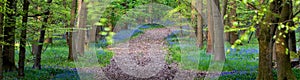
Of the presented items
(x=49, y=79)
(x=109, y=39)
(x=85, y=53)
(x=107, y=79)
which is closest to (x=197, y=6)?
(x=85, y=53)

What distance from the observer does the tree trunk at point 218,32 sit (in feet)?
57.1

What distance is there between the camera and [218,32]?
18.1 meters

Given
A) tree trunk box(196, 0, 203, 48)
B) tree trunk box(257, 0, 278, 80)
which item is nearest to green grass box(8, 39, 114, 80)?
tree trunk box(196, 0, 203, 48)

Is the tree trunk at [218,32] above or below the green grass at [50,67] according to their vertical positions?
above

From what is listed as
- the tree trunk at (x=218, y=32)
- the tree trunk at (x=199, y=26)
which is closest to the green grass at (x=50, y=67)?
the tree trunk at (x=218, y=32)

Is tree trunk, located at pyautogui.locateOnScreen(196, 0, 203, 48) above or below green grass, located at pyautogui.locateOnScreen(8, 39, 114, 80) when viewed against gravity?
above

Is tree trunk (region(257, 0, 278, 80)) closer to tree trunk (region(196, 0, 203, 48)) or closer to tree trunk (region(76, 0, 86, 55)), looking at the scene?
tree trunk (region(76, 0, 86, 55))

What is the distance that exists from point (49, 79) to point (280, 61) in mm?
8334

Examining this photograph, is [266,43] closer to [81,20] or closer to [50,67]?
[50,67]

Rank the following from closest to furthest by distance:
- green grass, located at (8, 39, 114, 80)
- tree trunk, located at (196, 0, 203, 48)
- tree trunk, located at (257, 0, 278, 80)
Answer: tree trunk, located at (257, 0, 278, 80), green grass, located at (8, 39, 114, 80), tree trunk, located at (196, 0, 203, 48)

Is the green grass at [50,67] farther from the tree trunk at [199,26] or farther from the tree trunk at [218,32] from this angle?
the tree trunk at [199,26]

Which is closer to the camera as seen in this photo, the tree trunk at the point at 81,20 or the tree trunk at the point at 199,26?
the tree trunk at the point at 81,20

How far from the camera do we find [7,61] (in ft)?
50.6

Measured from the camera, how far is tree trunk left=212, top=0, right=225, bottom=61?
17391mm
